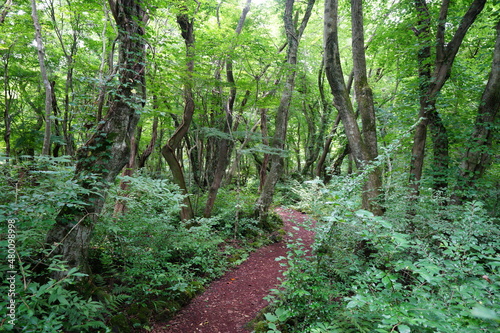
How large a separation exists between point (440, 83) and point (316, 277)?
16.3 feet

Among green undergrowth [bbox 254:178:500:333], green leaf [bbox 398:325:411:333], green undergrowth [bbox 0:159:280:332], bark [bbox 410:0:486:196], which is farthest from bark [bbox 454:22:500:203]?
green undergrowth [bbox 0:159:280:332]

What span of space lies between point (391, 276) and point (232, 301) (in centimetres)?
360

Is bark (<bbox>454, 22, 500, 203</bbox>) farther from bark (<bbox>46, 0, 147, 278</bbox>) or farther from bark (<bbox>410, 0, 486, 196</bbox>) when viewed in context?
bark (<bbox>46, 0, 147, 278</bbox>)

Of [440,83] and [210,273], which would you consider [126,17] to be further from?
[440,83]

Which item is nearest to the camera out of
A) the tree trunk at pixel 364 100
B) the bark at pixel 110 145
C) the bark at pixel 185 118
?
the bark at pixel 110 145

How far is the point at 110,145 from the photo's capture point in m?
3.54

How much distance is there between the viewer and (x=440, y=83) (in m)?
4.93

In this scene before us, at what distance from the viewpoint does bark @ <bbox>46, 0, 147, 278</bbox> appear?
323 cm

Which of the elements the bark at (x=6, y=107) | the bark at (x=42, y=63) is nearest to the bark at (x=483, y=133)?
the bark at (x=42, y=63)

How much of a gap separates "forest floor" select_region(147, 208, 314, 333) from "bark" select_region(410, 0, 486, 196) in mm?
3089

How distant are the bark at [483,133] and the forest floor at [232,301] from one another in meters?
3.73

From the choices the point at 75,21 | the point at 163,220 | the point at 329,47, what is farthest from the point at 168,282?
the point at 75,21

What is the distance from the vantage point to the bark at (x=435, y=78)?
190 inches

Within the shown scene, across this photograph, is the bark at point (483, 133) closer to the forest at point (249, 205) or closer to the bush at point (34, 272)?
the forest at point (249, 205)
